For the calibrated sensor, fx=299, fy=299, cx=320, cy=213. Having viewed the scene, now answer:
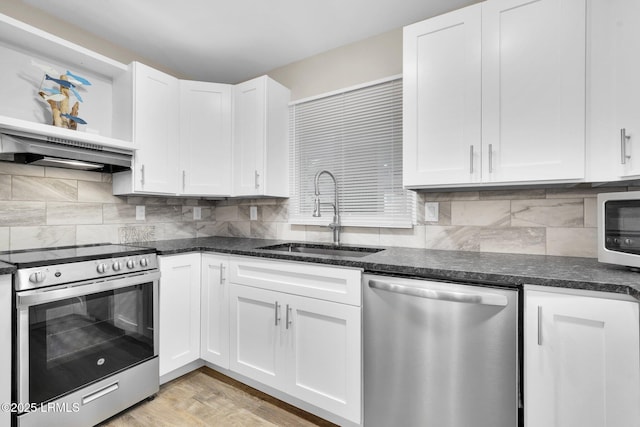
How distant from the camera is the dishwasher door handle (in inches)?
48.7

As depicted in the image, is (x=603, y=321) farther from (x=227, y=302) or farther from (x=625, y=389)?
(x=227, y=302)

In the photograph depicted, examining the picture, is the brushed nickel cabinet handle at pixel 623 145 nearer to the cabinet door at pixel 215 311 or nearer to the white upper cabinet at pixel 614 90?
the white upper cabinet at pixel 614 90

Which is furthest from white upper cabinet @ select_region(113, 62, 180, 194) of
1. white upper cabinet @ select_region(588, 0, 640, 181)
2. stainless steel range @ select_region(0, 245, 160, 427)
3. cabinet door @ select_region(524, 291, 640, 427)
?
white upper cabinet @ select_region(588, 0, 640, 181)

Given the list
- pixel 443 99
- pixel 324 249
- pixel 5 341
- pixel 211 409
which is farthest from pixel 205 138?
pixel 211 409

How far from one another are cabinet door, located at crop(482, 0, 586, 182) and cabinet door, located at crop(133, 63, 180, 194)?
2222mm

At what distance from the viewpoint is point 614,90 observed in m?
1.30

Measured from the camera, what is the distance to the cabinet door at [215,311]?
2148mm

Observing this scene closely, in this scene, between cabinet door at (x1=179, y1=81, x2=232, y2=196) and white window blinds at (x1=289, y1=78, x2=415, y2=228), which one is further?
cabinet door at (x1=179, y1=81, x2=232, y2=196)

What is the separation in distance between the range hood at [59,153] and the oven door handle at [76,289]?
0.75 metres

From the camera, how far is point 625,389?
40.6 inches

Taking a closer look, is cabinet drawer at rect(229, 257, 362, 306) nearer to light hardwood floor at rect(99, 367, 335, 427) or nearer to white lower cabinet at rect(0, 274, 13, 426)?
light hardwood floor at rect(99, 367, 335, 427)

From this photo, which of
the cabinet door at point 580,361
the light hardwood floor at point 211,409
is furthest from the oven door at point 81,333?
the cabinet door at point 580,361

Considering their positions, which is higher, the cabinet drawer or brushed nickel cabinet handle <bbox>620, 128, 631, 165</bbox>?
brushed nickel cabinet handle <bbox>620, 128, 631, 165</bbox>

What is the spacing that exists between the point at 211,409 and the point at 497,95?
2441 mm
